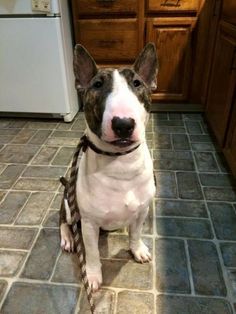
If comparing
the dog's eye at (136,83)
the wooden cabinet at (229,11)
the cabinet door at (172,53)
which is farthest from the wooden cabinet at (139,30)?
the dog's eye at (136,83)

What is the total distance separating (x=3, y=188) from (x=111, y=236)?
715 millimetres

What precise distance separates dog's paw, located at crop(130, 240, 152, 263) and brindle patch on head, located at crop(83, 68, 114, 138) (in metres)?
0.59

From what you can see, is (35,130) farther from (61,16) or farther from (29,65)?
(61,16)

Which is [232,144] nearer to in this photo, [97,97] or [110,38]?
[97,97]

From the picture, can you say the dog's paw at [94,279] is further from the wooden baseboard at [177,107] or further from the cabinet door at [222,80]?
the wooden baseboard at [177,107]

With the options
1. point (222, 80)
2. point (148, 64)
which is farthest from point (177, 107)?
point (148, 64)

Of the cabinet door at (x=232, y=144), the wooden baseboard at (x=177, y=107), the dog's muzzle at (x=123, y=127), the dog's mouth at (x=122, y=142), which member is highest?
the dog's muzzle at (x=123, y=127)

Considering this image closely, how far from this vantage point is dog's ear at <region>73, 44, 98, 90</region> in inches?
31.4

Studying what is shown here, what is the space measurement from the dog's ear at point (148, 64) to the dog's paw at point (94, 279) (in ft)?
2.26

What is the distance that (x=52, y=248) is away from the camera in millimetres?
1241

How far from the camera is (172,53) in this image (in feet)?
7.45

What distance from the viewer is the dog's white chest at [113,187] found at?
0.85 metres

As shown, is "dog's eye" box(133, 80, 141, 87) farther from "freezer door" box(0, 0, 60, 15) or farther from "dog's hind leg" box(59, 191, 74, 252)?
"freezer door" box(0, 0, 60, 15)

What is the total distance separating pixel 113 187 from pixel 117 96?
30 cm
